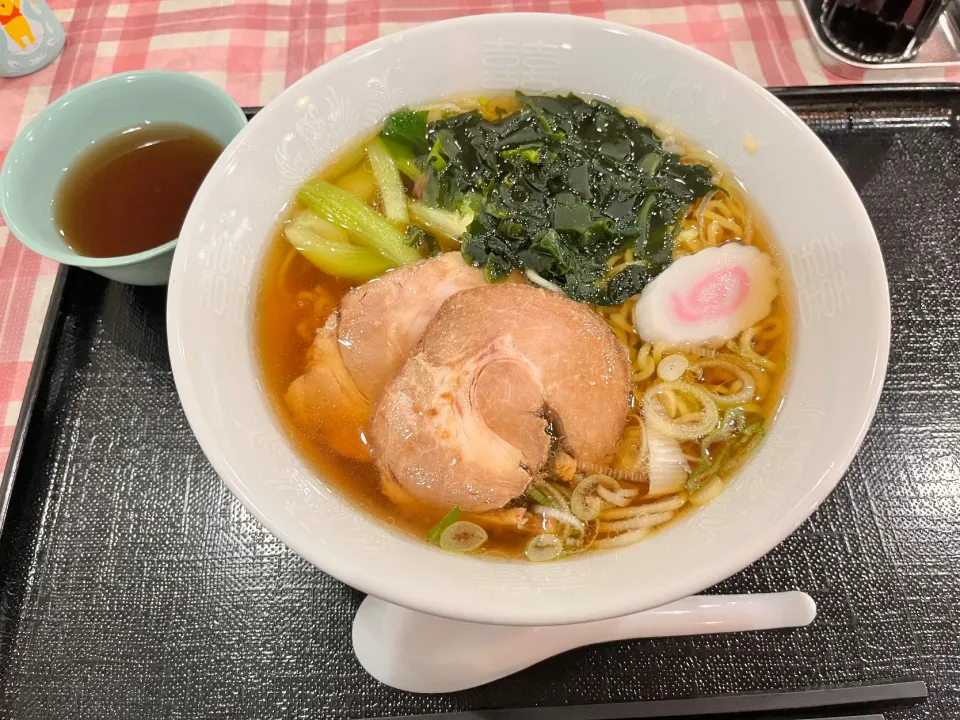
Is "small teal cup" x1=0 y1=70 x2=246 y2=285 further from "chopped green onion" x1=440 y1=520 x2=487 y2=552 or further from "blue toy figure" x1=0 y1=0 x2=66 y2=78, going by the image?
"chopped green onion" x1=440 y1=520 x2=487 y2=552

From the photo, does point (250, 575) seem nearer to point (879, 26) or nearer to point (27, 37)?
point (27, 37)

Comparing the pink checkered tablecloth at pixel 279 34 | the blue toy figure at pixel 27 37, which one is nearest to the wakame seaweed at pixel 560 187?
the pink checkered tablecloth at pixel 279 34

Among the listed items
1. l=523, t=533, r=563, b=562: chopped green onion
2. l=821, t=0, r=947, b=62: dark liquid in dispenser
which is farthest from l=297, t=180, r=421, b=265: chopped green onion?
l=821, t=0, r=947, b=62: dark liquid in dispenser

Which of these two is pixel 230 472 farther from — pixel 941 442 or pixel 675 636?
pixel 941 442

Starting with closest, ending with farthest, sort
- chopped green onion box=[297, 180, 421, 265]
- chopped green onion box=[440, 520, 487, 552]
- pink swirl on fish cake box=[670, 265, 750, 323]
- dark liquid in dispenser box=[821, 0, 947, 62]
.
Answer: chopped green onion box=[440, 520, 487, 552]
pink swirl on fish cake box=[670, 265, 750, 323]
chopped green onion box=[297, 180, 421, 265]
dark liquid in dispenser box=[821, 0, 947, 62]

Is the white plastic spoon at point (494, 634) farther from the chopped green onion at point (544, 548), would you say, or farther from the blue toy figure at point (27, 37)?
the blue toy figure at point (27, 37)

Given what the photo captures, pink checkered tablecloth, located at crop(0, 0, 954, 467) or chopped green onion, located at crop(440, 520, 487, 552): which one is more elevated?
pink checkered tablecloth, located at crop(0, 0, 954, 467)

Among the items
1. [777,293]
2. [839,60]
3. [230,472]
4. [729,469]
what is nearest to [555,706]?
[729,469]
